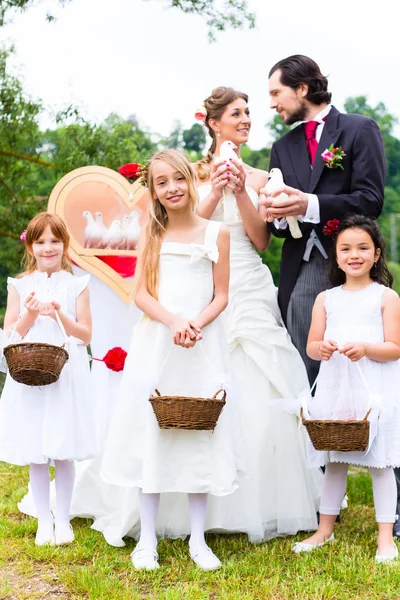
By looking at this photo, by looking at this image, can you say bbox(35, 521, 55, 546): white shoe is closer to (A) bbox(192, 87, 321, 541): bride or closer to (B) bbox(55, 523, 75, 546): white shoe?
(B) bbox(55, 523, 75, 546): white shoe

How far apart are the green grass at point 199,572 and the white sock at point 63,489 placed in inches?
6.6

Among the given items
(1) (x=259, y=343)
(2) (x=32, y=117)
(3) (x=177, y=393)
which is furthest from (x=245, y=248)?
(2) (x=32, y=117)

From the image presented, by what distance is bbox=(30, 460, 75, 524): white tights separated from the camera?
15.2ft

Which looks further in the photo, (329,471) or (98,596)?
(329,471)

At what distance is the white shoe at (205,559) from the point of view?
4.05 m

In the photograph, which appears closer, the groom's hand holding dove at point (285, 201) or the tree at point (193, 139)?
the groom's hand holding dove at point (285, 201)

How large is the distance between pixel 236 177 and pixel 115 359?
162 centimetres

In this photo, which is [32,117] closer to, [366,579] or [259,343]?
[259,343]

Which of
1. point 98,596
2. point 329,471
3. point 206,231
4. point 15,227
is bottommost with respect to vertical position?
point 98,596

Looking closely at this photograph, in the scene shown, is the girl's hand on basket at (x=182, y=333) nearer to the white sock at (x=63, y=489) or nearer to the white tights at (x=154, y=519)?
the white tights at (x=154, y=519)

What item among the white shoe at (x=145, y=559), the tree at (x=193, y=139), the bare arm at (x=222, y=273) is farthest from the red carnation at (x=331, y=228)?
the tree at (x=193, y=139)

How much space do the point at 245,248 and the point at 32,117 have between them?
5742 millimetres

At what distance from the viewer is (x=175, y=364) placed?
429 cm

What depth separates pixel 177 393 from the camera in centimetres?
425
